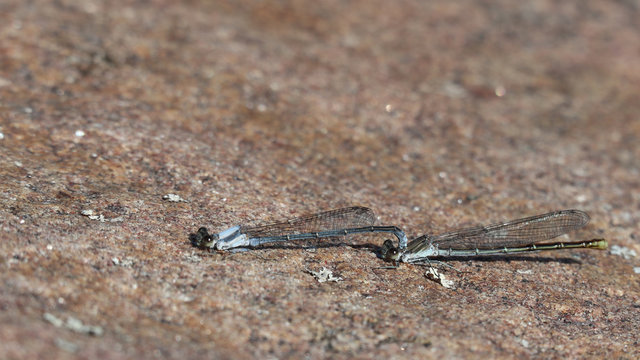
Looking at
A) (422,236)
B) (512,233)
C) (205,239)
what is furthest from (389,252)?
(205,239)

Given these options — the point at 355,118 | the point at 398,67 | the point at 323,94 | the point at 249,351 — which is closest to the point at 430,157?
the point at 355,118

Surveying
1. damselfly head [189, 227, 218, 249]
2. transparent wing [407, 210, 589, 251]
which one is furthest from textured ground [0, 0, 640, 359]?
transparent wing [407, 210, 589, 251]

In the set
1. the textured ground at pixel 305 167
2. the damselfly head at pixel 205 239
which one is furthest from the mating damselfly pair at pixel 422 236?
the textured ground at pixel 305 167

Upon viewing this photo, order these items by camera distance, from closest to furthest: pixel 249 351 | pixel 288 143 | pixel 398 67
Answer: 1. pixel 249 351
2. pixel 288 143
3. pixel 398 67

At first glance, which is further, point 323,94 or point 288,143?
point 323,94

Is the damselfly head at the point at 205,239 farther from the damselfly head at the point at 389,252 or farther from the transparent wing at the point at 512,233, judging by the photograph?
the transparent wing at the point at 512,233

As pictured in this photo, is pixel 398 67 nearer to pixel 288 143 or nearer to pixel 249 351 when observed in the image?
pixel 288 143

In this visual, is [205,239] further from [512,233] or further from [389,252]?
[512,233]

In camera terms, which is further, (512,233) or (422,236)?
(512,233)
